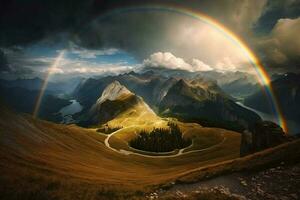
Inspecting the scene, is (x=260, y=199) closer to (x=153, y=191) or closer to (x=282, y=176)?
(x=282, y=176)

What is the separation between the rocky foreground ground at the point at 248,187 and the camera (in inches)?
902

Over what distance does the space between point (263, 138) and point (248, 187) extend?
121 ft

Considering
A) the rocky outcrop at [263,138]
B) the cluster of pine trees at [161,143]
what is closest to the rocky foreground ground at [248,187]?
the rocky outcrop at [263,138]

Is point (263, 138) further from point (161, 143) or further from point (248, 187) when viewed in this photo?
point (161, 143)

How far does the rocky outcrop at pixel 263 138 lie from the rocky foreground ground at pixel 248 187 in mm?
28644

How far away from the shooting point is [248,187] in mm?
25219

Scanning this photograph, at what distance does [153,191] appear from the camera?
27922 millimetres

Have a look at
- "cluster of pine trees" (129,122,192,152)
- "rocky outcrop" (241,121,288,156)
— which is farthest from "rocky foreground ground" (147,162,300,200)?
"cluster of pine trees" (129,122,192,152)

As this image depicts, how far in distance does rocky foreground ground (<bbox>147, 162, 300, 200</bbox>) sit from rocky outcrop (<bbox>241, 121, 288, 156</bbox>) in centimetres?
2864

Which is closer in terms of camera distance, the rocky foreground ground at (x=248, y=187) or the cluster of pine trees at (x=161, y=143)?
the rocky foreground ground at (x=248, y=187)

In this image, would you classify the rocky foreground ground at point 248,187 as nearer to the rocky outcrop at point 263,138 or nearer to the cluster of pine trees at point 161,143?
the rocky outcrop at point 263,138

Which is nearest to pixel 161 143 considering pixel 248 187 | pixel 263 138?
pixel 263 138

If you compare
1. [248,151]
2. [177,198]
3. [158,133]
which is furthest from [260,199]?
[158,133]

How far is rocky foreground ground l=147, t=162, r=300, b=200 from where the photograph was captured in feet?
75.2
